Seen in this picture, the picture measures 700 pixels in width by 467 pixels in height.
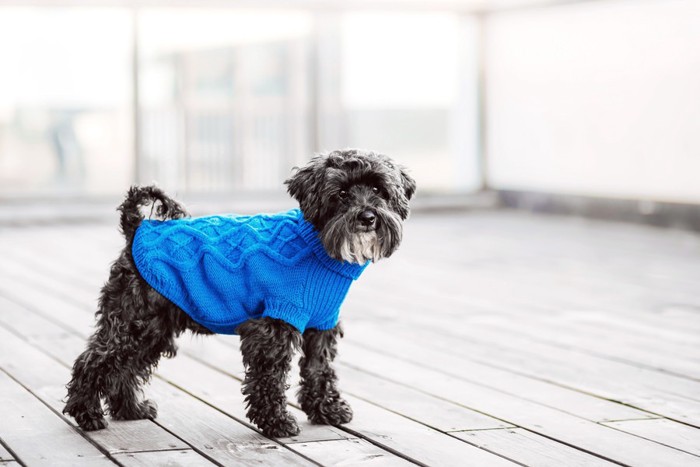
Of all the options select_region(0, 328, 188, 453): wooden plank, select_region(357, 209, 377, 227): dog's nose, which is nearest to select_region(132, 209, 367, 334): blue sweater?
select_region(357, 209, 377, 227): dog's nose

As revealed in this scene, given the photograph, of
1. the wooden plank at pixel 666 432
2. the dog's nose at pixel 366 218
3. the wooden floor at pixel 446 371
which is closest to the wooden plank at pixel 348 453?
the wooden floor at pixel 446 371

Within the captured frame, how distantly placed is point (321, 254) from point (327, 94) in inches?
227

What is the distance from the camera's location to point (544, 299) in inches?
181

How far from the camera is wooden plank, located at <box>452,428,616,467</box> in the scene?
7.80 feet

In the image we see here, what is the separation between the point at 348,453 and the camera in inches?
96.5

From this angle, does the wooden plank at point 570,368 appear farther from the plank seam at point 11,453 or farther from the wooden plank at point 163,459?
the plank seam at point 11,453

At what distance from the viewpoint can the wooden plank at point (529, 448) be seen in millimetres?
2377

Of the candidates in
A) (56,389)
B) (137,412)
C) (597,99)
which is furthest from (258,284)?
(597,99)

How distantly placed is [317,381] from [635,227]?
4.66 meters

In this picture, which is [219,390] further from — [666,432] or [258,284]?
[666,432]

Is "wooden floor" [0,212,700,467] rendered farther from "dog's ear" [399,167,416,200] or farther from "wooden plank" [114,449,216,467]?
"dog's ear" [399,167,416,200]

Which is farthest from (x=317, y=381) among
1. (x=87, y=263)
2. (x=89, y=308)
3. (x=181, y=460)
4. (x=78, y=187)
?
(x=78, y=187)

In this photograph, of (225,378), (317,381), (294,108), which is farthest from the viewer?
(294,108)

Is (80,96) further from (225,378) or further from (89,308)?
(225,378)
